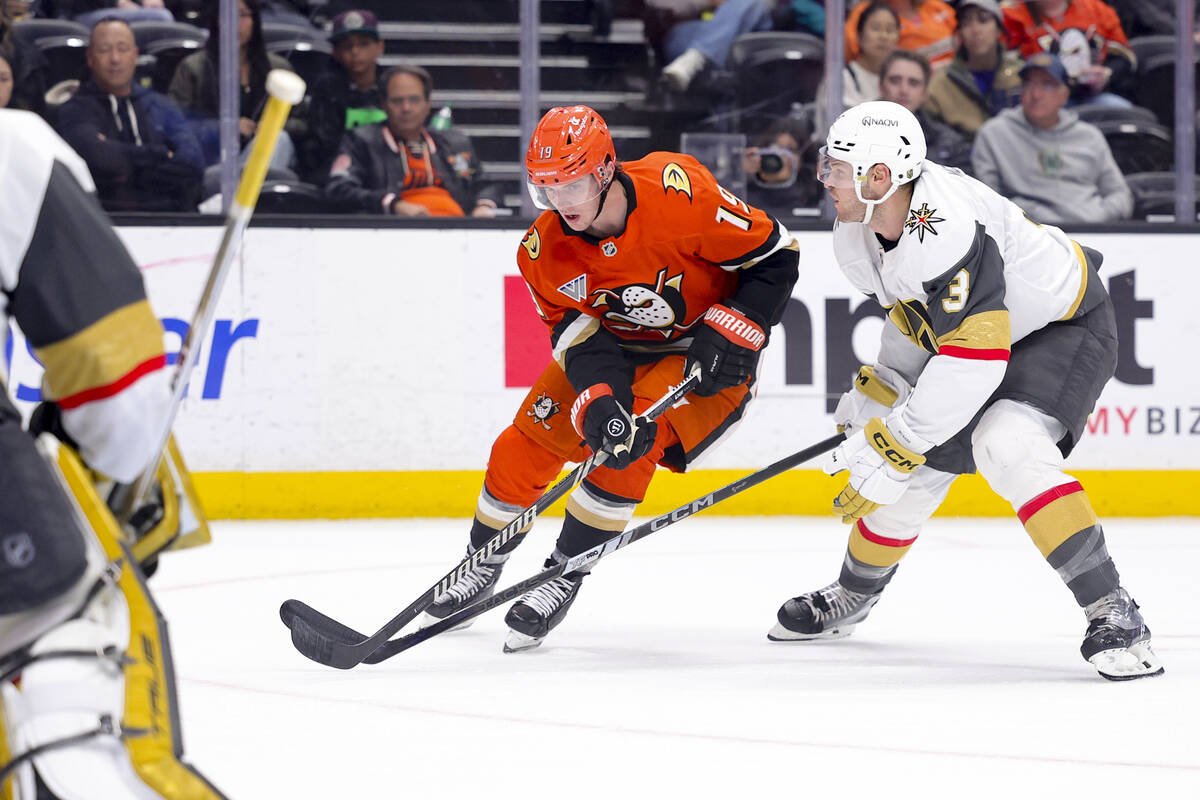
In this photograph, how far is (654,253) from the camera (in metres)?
2.76

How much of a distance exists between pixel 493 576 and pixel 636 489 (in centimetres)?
45

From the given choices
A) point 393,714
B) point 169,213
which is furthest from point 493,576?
point 169,213

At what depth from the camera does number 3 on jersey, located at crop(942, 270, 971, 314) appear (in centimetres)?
236

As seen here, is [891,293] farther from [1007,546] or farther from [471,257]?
[471,257]

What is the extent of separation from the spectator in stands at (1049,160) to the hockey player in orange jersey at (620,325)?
232 centimetres

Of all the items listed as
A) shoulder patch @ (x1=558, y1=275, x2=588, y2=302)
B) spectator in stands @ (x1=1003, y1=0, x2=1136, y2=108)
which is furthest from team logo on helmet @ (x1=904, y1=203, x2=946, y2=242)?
spectator in stands @ (x1=1003, y1=0, x2=1136, y2=108)

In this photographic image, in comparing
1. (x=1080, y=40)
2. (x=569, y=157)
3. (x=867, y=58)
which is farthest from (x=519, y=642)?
(x=1080, y=40)

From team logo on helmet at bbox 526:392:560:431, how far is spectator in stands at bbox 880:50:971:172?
258cm

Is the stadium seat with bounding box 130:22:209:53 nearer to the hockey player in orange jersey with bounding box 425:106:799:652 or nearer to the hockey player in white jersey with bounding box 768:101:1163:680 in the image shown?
the hockey player in orange jersey with bounding box 425:106:799:652

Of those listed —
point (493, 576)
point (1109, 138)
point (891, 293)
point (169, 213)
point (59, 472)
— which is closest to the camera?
point (59, 472)

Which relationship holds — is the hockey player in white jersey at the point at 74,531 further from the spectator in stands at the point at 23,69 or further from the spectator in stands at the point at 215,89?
the spectator in stands at the point at 23,69

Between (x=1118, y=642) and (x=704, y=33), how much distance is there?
3259 mm

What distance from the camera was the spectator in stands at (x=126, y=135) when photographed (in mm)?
4555

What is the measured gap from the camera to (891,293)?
101 inches
